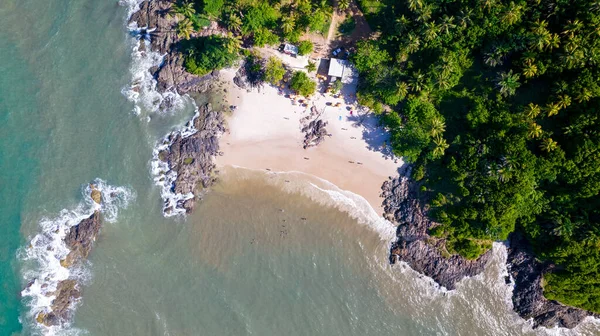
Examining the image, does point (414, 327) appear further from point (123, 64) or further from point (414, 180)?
point (123, 64)

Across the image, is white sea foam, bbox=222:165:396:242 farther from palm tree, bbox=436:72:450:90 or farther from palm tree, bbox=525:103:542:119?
palm tree, bbox=525:103:542:119

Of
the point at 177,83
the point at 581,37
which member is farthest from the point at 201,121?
the point at 581,37

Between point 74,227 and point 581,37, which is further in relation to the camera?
point 74,227

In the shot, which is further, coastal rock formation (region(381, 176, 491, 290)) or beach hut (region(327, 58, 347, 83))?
coastal rock formation (region(381, 176, 491, 290))

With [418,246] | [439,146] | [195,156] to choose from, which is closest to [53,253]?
[195,156]

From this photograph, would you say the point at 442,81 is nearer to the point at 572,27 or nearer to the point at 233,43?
the point at 572,27

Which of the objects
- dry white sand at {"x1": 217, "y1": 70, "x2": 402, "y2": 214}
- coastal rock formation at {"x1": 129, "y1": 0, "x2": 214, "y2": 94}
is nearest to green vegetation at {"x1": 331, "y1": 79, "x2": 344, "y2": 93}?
dry white sand at {"x1": 217, "y1": 70, "x2": 402, "y2": 214}
